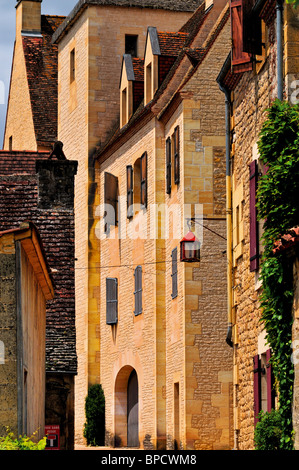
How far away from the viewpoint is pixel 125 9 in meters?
43.9

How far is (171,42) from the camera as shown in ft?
126

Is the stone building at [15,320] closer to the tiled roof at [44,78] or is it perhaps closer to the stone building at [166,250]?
the stone building at [166,250]

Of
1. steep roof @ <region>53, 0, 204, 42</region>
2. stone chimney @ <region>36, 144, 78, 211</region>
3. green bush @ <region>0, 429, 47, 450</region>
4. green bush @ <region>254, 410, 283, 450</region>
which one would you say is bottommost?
green bush @ <region>0, 429, 47, 450</region>

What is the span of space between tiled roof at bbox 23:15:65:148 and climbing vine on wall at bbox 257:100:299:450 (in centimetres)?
2754

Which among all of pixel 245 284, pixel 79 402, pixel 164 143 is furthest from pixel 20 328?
pixel 79 402

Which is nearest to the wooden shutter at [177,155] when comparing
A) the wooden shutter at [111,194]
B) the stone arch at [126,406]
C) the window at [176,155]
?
the window at [176,155]

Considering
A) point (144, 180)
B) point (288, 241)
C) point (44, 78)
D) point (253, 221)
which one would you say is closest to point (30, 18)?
point (44, 78)

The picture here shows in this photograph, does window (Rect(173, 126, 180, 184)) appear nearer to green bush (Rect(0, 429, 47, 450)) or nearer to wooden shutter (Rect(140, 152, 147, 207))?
wooden shutter (Rect(140, 152, 147, 207))

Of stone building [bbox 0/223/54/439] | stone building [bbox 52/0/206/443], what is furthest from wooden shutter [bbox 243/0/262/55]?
stone building [bbox 52/0/206/443]

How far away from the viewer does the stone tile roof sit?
22.2 meters

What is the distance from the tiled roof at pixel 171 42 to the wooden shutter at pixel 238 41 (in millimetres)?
14646

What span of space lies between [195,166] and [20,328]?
1783 cm

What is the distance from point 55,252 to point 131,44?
883 inches
